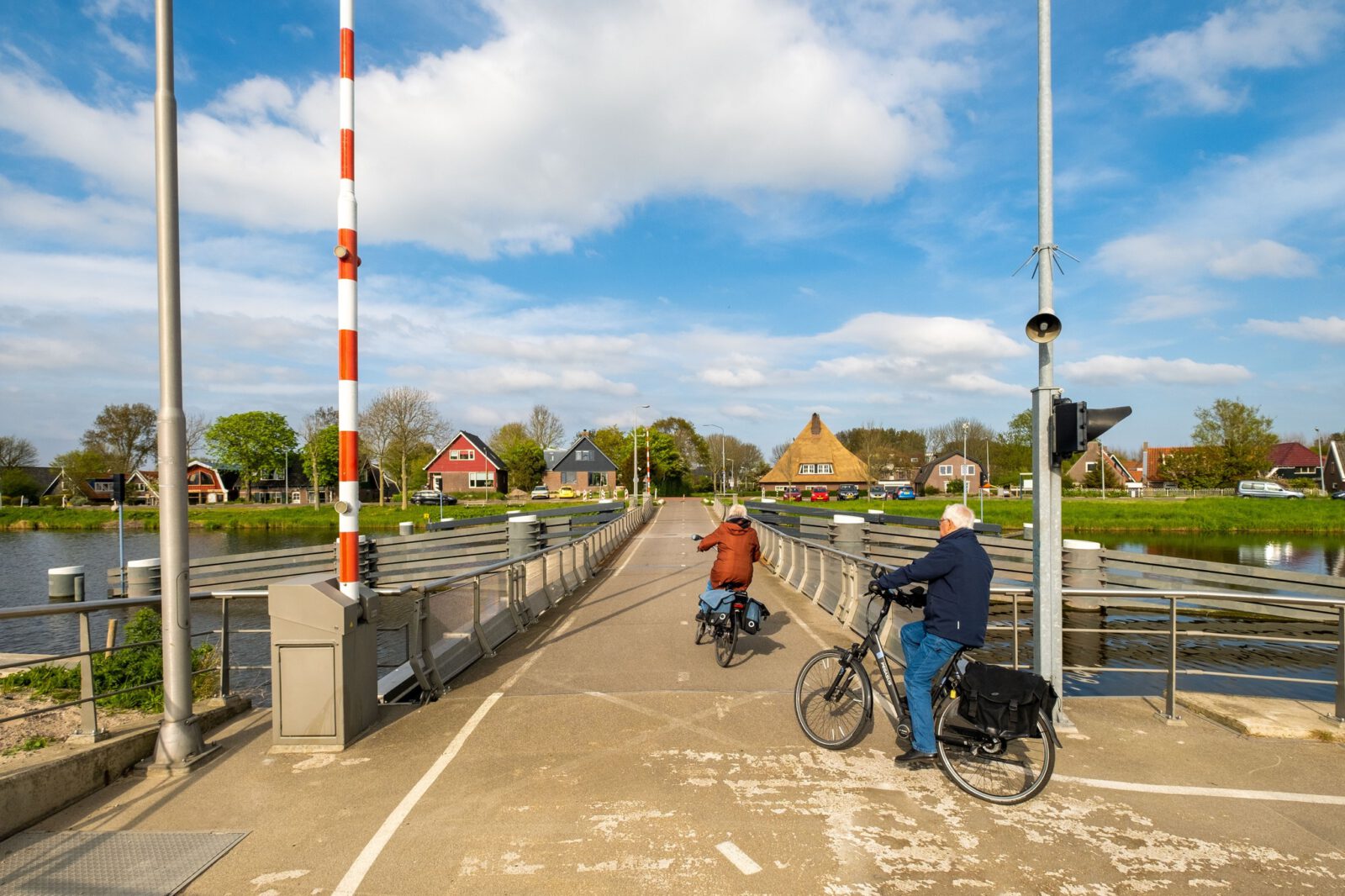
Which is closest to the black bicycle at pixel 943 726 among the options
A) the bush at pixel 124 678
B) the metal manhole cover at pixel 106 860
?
the metal manhole cover at pixel 106 860

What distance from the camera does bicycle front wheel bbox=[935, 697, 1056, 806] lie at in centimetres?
460

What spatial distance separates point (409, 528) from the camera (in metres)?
26.2

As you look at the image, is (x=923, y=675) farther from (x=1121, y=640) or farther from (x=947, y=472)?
A: (x=947, y=472)

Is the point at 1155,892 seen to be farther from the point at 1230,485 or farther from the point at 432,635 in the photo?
the point at 1230,485

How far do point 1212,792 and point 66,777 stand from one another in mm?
6861

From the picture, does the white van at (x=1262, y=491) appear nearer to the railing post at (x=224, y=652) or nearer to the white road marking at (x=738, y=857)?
the white road marking at (x=738, y=857)

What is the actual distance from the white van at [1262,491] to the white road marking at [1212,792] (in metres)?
69.3

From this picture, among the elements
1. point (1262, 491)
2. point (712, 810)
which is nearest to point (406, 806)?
point (712, 810)

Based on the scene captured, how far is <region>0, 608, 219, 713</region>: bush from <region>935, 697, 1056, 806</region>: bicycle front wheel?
7.35m

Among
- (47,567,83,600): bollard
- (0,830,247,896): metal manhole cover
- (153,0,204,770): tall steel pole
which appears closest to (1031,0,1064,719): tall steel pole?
(0,830,247,896): metal manhole cover

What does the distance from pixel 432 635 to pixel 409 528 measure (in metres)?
20.0

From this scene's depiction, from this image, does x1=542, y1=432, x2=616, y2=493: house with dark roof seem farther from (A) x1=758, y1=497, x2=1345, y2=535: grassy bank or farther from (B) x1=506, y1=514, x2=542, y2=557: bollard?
(B) x1=506, y1=514, x2=542, y2=557: bollard

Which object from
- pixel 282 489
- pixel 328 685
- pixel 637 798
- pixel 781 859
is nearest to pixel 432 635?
pixel 328 685

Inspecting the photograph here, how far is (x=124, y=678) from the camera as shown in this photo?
9.08 meters
